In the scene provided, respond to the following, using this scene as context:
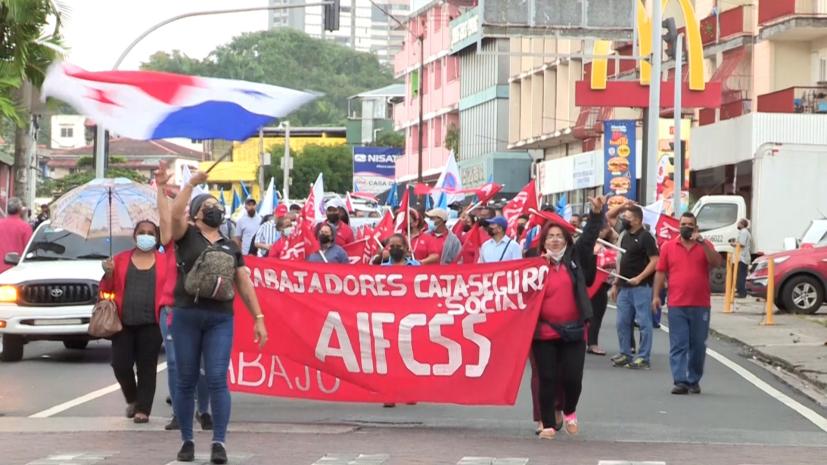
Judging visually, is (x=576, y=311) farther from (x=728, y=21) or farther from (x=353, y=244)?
(x=728, y=21)

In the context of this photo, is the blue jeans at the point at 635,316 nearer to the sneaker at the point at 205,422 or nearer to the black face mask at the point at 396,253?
the black face mask at the point at 396,253

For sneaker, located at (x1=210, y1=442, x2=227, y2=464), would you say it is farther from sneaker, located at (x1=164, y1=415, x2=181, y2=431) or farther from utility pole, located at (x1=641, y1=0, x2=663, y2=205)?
utility pole, located at (x1=641, y1=0, x2=663, y2=205)

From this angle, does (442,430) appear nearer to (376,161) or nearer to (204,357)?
(204,357)

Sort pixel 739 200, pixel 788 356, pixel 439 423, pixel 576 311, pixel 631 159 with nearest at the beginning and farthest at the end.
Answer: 1. pixel 576 311
2. pixel 439 423
3. pixel 788 356
4. pixel 739 200
5. pixel 631 159

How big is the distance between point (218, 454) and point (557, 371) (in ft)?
9.90

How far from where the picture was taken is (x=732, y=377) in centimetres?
1819

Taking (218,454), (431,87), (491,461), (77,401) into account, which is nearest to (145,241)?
(77,401)

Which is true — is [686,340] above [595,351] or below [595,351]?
above

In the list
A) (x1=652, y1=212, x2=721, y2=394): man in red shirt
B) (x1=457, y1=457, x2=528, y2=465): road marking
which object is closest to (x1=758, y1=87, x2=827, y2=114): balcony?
(x1=652, y1=212, x2=721, y2=394): man in red shirt

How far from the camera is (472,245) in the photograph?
20.5 metres

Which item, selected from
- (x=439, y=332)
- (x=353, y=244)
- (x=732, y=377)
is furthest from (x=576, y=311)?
(x=353, y=244)

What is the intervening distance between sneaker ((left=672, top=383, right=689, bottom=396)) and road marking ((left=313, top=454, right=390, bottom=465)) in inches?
205

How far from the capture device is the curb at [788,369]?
16.7 m

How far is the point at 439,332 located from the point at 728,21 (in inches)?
1486
